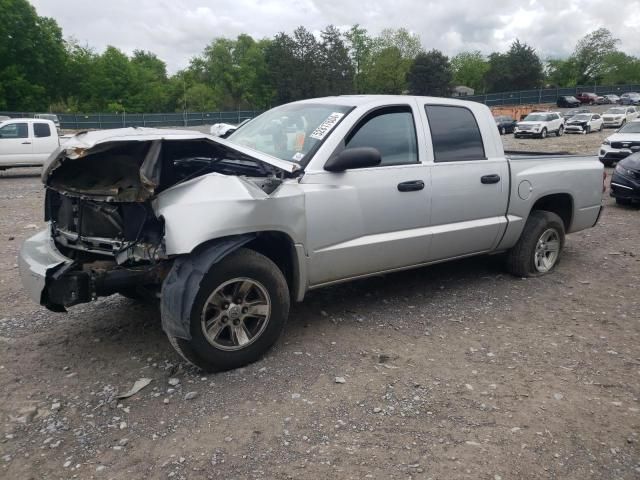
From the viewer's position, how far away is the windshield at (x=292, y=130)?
160 inches

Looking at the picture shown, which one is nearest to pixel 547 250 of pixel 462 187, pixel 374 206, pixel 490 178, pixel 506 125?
pixel 490 178

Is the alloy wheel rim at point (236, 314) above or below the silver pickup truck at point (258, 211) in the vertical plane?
below

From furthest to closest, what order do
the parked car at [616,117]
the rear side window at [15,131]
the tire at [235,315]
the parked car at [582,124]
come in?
the parked car at [616,117] → the parked car at [582,124] → the rear side window at [15,131] → the tire at [235,315]

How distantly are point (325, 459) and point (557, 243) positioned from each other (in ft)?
14.0

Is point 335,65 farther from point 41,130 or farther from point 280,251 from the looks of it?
point 280,251

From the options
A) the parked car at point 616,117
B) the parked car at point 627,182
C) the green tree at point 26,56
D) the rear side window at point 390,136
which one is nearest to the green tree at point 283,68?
the green tree at point 26,56

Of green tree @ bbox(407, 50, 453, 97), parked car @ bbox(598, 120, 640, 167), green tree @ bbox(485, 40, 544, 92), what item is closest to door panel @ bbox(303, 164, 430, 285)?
parked car @ bbox(598, 120, 640, 167)

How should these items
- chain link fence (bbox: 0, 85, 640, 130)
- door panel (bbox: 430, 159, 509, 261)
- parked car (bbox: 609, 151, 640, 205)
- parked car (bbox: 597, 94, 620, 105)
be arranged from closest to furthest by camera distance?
door panel (bbox: 430, 159, 509, 261) < parked car (bbox: 609, 151, 640, 205) < chain link fence (bbox: 0, 85, 640, 130) < parked car (bbox: 597, 94, 620, 105)

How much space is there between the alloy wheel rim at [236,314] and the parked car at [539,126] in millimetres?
31974

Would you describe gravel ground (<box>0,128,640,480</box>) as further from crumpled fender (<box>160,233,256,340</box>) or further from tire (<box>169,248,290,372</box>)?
crumpled fender (<box>160,233,256,340</box>)

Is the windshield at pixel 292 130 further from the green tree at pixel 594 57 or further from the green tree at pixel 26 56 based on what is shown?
the green tree at pixel 594 57

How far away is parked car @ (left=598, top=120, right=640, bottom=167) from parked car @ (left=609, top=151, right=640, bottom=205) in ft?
16.6

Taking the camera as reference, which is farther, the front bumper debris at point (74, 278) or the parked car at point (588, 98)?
the parked car at point (588, 98)

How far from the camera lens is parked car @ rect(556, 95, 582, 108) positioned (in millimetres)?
58062
